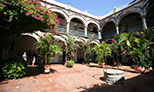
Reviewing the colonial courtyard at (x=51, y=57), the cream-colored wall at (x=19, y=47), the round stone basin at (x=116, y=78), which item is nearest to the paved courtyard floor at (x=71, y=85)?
the colonial courtyard at (x=51, y=57)

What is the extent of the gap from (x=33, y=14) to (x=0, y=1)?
1.34 metres

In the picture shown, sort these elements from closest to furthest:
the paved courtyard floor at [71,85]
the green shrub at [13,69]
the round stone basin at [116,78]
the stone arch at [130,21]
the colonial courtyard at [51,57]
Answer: the paved courtyard floor at [71,85] → the colonial courtyard at [51,57] → the round stone basin at [116,78] → the green shrub at [13,69] → the stone arch at [130,21]

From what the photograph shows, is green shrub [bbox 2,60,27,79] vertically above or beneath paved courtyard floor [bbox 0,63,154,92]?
above

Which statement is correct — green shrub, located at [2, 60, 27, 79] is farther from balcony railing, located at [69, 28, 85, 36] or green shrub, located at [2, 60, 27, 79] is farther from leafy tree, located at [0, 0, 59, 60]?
balcony railing, located at [69, 28, 85, 36]

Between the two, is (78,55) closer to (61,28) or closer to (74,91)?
(61,28)

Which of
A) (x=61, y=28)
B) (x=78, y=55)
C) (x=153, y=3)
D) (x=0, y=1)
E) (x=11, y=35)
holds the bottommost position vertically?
(x=78, y=55)

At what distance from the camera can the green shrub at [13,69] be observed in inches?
159

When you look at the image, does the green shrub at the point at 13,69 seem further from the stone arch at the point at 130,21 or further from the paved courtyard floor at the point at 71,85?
the stone arch at the point at 130,21

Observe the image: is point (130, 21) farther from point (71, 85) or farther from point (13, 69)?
point (13, 69)

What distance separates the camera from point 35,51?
1127 cm

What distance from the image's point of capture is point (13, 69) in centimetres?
418

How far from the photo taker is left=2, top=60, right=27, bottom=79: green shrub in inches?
159

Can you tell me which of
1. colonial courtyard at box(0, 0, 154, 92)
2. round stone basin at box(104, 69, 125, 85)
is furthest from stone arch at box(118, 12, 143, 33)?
round stone basin at box(104, 69, 125, 85)

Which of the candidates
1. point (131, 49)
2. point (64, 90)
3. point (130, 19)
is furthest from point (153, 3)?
point (130, 19)
